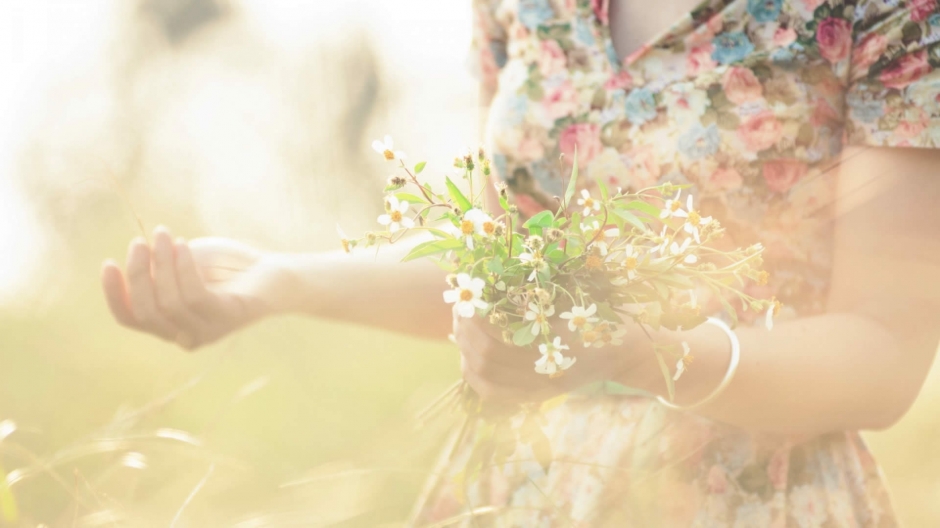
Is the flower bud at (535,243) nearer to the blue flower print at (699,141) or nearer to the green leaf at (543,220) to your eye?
the green leaf at (543,220)

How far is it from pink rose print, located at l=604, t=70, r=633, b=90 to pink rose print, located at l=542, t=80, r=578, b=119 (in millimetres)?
47

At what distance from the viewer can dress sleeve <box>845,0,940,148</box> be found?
0.72 m

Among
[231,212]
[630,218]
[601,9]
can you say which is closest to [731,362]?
[630,218]

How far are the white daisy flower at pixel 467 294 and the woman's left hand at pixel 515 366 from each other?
A: 9 cm

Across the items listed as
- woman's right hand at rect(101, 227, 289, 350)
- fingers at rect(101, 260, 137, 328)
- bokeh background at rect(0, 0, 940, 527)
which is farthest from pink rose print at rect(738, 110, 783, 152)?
bokeh background at rect(0, 0, 940, 527)

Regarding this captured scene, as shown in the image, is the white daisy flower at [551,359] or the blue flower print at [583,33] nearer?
the white daisy flower at [551,359]

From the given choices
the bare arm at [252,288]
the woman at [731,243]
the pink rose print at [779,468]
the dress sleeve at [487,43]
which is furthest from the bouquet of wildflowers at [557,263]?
the dress sleeve at [487,43]

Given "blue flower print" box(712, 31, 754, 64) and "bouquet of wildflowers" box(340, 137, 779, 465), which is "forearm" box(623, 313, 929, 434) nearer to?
"bouquet of wildflowers" box(340, 137, 779, 465)

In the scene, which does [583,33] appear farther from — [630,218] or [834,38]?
[630,218]

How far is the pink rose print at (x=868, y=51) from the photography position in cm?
75

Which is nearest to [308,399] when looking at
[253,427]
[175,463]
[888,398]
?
[253,427]

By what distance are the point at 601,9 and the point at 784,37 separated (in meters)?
0.26

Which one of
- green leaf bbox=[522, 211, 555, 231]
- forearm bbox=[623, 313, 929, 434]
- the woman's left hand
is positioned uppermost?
green leaf bbox=[522, 211, 555, 231]


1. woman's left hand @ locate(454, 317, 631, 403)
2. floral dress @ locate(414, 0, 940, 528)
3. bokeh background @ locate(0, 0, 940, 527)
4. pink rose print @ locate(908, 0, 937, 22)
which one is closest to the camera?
woman's left hand @ locate(454, 317, 631, 403)
